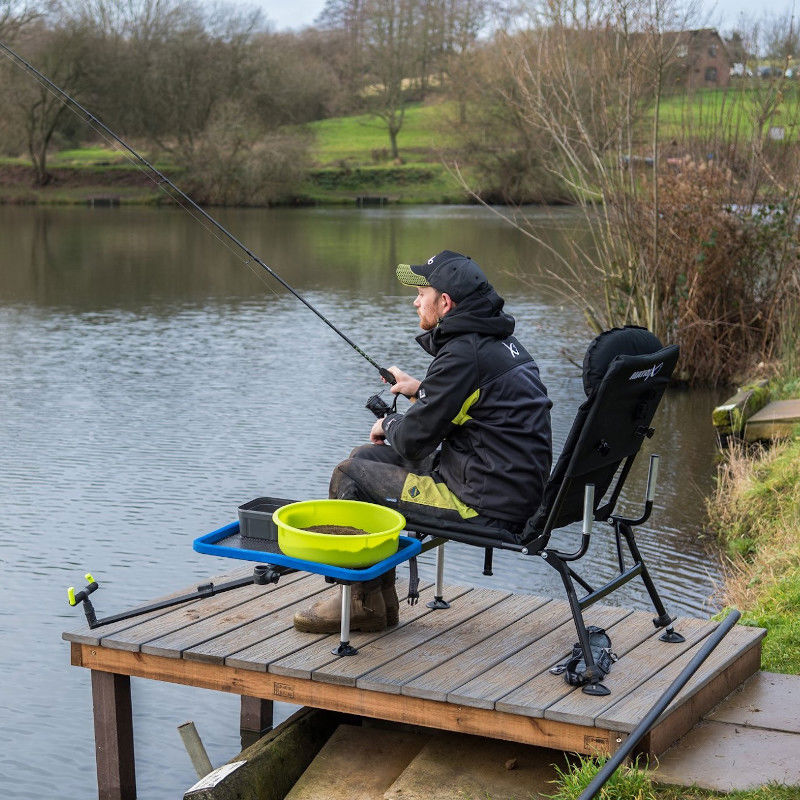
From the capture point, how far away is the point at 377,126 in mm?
56656

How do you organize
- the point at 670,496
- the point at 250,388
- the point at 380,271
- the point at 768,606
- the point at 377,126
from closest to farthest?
the point at 768,606
the point at 670,496
the point at 250,388
the point at 380,271
the point at 377,126

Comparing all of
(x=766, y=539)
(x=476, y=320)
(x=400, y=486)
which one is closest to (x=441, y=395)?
(x=476, y=320)

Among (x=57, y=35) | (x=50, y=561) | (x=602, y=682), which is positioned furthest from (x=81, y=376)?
(x=57, y=35)

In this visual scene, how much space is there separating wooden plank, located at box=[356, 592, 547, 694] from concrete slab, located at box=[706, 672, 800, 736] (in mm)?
803

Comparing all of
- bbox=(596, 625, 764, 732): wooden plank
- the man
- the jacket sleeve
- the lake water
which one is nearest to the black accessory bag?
bbox=(596, 625, 764, 732): wooden plank

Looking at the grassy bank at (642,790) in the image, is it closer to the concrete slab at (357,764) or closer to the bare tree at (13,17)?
the concrete slab at (357,764)

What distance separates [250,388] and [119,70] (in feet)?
125

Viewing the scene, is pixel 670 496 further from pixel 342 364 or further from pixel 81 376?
pixel 81 376

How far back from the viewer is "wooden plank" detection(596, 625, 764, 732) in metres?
3.71

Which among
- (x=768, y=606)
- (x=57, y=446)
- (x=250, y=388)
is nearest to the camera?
(x=768, y=606)

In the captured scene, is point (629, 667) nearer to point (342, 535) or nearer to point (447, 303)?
point (342, 535)

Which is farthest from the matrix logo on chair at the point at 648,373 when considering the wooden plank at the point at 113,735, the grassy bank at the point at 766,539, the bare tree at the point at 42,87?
the bare tree at the point at 42,87

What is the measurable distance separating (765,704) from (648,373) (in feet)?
3.75

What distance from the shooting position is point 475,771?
4.01 m
